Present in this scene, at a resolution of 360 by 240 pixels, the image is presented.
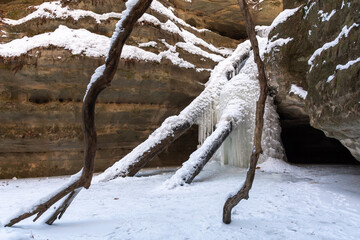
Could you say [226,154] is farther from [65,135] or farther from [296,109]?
[65,135]

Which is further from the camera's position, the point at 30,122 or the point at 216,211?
the point at 30,122

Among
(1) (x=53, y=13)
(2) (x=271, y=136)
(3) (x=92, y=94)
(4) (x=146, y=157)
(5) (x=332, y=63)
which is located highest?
(1) (x=53, y=13)

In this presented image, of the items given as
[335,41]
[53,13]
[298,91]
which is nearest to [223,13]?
[53,13]

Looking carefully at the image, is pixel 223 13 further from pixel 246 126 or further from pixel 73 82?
pixel 73 82

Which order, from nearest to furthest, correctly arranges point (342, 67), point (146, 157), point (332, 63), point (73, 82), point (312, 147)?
point (342, 67), point (332, 63), point (146, 157), point (73, 82), point (312, 147)

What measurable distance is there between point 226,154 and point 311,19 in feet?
14.7

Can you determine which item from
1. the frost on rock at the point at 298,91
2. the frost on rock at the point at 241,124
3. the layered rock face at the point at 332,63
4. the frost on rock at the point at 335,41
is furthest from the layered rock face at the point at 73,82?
the frost on rock at the point at 335,41

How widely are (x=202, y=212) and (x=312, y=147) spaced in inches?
372

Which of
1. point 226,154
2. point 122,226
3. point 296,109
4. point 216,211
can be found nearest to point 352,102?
point 216,211

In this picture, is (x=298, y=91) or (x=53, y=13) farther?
(x=53, y=13)

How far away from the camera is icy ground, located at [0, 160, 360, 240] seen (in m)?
2.47

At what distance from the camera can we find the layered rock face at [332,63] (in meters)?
3.22

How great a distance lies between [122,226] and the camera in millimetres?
2732

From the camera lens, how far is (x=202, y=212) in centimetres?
324
